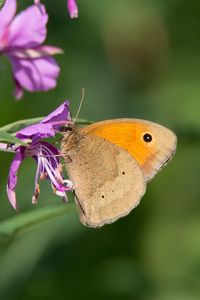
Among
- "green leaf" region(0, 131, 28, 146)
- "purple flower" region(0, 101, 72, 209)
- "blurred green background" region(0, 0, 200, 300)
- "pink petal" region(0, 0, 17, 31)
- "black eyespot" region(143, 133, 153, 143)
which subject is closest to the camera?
"green leaf" region(0, 131, 28, 146)

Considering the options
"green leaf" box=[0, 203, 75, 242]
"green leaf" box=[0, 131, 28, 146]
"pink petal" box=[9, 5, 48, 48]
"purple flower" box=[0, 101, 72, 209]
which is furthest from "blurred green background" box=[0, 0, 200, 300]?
"green leaf" box=[0, 131, 28, 146]

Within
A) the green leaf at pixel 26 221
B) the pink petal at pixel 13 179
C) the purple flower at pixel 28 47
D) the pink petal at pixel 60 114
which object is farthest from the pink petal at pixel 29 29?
the green leaf at pixel 26 221

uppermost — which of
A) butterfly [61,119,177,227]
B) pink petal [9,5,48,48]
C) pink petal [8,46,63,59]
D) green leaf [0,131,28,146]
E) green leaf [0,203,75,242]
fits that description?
pink petal [9,5,48,48]

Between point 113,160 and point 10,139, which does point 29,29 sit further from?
point 10,139

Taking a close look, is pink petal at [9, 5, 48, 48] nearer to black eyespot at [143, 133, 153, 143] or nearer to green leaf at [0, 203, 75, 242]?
black eyespot at [143, 133, 153, 143]

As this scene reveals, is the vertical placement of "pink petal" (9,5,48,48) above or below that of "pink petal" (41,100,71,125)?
above

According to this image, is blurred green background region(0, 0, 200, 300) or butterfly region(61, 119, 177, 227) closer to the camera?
butterfly region(61, 119, 177, 227)

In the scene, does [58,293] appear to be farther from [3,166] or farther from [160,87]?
[160,87]
